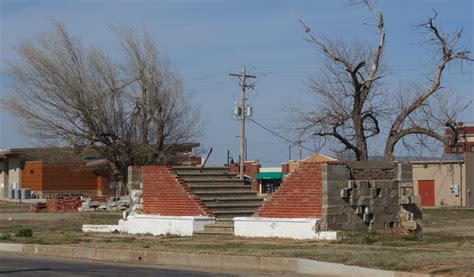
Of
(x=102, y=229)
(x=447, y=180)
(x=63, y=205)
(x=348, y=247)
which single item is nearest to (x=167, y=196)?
(x=102, y=229)

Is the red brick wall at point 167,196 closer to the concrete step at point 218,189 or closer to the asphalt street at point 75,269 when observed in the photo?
the concrete step at point 218,189

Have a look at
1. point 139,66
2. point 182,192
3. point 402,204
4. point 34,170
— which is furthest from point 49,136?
point 34,170

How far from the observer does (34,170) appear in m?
77.9

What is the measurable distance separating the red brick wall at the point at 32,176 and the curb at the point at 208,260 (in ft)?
188

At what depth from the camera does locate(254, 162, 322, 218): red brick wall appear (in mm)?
20453

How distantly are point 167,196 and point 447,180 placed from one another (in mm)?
42219

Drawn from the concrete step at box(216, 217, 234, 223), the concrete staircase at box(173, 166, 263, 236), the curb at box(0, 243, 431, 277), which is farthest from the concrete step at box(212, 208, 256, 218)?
the curb at box(0, 243, 431, 277)

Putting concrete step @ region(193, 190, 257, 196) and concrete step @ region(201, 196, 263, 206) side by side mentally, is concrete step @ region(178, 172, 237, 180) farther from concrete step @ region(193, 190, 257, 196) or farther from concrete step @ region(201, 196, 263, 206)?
concrete step @ region(201, 196, 263, 206)

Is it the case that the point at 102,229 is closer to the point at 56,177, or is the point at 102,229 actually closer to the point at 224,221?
the point at 224,221

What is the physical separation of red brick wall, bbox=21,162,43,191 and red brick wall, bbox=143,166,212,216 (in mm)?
53454

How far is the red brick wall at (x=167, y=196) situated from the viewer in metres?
23.7

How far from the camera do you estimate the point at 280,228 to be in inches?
831

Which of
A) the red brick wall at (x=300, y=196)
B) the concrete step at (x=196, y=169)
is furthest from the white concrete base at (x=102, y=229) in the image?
the red brick wall at (x=300, y=196)

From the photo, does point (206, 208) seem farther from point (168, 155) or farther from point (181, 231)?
point (168, 155)
